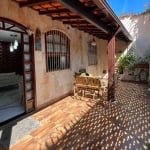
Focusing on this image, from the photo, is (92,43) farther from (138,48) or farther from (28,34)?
(28,34)

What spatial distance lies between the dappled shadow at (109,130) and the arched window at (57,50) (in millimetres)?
2048

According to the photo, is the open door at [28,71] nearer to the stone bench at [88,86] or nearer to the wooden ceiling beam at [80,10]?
the wooden ceiling beam at [80,10]

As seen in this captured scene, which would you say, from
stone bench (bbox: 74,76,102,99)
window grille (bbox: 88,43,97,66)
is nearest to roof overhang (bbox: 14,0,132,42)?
stone bench (bbox: 74,76,102,99)

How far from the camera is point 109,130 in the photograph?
12.7 feet

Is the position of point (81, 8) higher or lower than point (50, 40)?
higher

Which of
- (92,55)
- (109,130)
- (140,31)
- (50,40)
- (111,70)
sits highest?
(140,31)

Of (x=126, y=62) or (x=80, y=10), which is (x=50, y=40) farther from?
(x=126, y=62)

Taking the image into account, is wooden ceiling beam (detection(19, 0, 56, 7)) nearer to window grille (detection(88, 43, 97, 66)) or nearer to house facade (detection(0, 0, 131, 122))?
house facade (detection(0, 0, 131, 122))

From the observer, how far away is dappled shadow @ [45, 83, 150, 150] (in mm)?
3270

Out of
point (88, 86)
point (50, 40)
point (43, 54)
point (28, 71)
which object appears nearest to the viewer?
point (28, 71)

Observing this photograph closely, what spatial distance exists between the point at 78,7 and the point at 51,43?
2.60 metres

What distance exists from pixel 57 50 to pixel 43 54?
3.48ft

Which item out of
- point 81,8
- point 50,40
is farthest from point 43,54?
point 81,8

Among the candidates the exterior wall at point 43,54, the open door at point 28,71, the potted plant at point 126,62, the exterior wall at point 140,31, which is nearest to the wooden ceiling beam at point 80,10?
the exterior wall at point 43,54
